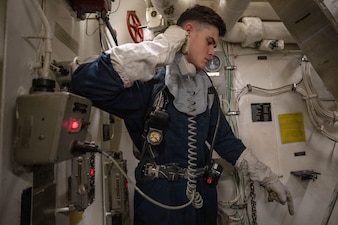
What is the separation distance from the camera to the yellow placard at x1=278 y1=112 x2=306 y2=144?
86.6 inches

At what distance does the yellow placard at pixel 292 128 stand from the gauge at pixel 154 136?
1557 mm

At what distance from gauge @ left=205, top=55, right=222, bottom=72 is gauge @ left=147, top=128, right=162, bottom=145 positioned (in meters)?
1.17

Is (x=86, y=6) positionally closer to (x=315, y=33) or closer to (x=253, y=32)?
(x=315, y=33)

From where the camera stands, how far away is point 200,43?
1.25 m

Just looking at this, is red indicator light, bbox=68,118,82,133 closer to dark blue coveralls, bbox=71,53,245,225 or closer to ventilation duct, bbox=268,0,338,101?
dark blue coveralls, bbox=71,53,245,225

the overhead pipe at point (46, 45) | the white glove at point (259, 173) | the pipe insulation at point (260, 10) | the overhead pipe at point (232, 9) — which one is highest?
the pipe insulation at point (260, 10)

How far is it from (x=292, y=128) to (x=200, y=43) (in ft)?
5.00

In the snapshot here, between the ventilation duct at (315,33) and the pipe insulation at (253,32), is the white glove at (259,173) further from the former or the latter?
the pipe insulation at (253,32)

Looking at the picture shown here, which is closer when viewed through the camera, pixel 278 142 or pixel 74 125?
pixel 74 125

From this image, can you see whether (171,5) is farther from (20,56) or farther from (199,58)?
(20,56)

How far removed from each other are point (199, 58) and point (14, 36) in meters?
0.87

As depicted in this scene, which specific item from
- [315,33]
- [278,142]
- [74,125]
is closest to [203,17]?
[315,33]

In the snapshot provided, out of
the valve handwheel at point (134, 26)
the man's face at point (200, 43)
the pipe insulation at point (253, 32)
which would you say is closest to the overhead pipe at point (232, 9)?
the pipe insulation at point (253, 32)

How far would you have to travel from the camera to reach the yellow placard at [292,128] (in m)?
2.20
